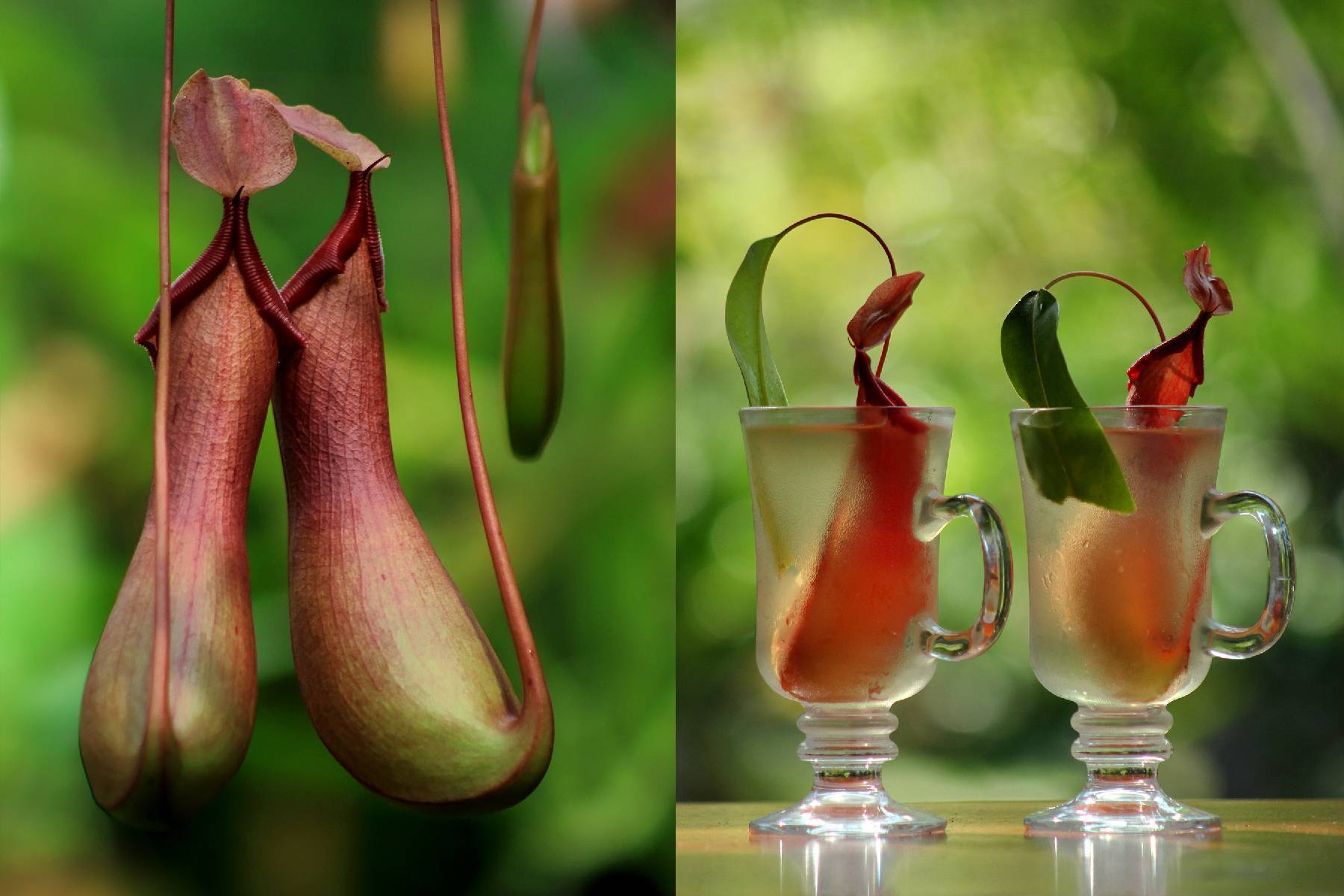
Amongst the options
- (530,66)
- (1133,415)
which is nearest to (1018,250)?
(1133,415)

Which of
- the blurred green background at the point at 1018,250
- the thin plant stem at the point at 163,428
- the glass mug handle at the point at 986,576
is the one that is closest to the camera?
the thin plant stem at the point at 163,428

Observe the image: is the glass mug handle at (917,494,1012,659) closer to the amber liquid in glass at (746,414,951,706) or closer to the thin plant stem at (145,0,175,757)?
the amber liquid in glass at (746,414,951,706)

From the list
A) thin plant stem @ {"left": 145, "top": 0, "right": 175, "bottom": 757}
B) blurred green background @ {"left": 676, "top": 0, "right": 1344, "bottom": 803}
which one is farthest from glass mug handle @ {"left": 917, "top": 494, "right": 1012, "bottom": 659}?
blurred green background @ {"left": 676, "top": 0, "right": 1344, "bottom": 803}

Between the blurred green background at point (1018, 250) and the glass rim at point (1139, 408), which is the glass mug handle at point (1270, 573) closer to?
the glass rim at point (1139, 408)

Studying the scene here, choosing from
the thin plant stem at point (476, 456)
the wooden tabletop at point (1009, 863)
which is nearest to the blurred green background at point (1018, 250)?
the wooden tabletop at point (1009, 863)

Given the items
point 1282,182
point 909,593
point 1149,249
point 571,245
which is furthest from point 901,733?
point 571,245

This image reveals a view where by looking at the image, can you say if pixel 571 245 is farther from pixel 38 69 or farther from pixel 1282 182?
pixel 1282 182
